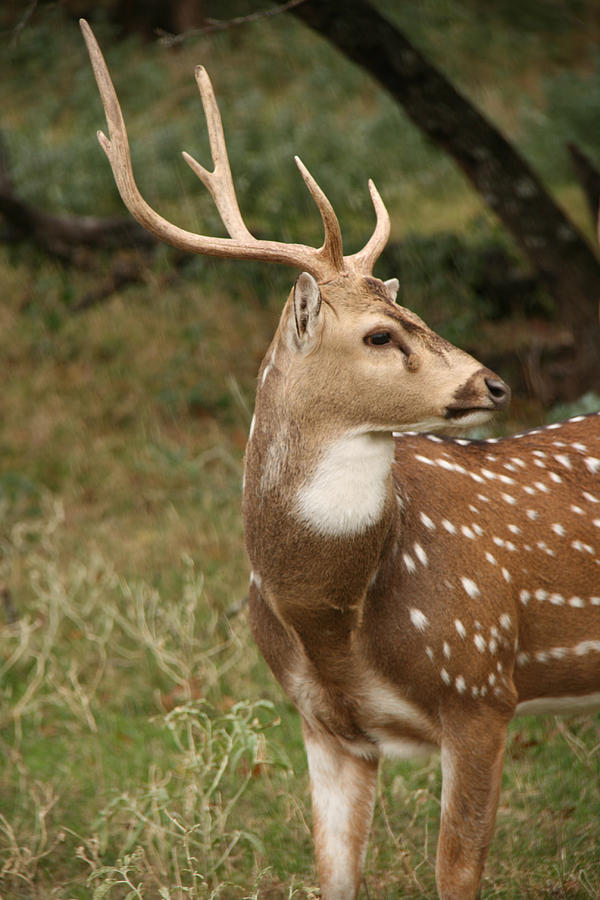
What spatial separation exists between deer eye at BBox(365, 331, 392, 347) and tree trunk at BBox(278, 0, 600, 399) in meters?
4.22

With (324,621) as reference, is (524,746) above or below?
below

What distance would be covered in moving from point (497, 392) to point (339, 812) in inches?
55.1

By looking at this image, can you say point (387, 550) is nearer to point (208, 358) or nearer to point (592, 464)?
point (592, 464)

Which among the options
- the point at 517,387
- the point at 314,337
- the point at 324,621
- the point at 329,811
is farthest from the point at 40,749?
the point at 517,387

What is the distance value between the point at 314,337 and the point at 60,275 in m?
6.72

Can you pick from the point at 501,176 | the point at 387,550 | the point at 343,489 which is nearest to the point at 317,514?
the point at 343,489

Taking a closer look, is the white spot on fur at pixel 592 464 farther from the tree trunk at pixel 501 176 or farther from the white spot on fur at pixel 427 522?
the tree trunk at pixel 501 176

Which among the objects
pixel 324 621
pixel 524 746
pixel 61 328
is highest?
pixel 324 621

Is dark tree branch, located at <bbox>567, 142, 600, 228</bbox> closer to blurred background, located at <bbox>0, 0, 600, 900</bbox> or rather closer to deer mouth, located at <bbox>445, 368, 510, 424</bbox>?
blurred background, located at <bbox>0, 0, 600, 900</bbox>

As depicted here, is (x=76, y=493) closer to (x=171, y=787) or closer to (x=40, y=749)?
(x=40, y=749)

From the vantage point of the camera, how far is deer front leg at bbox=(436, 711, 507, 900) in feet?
10.2

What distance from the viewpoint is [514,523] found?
338cm

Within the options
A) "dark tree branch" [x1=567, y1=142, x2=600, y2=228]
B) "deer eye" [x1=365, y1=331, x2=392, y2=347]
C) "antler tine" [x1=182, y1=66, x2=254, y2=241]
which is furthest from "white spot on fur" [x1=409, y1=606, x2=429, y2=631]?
"dark tree branch" [x1=567, y1=142, x2=600, y2=228]

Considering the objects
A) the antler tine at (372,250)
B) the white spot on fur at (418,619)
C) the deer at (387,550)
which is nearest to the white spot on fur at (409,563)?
the deer at (387,550)
